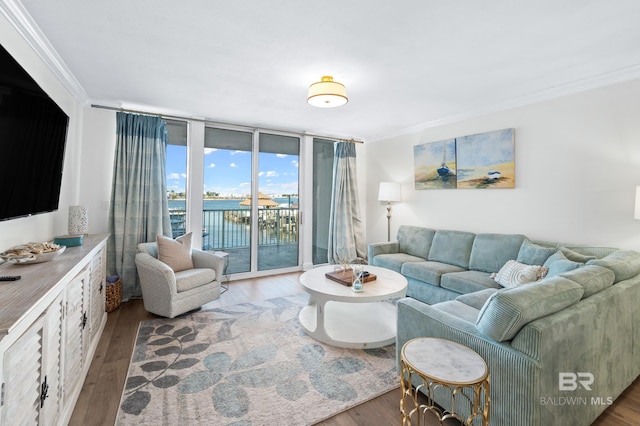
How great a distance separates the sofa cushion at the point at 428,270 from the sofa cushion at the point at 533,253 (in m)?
→ 0.69

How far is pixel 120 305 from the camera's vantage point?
11.5 ft

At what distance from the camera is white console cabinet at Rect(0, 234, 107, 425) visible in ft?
3.44

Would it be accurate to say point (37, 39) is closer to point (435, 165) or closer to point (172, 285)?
point (172, 285)

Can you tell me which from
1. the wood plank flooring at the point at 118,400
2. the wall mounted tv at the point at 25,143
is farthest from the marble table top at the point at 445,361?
the wall mounted tv at the point at 25,143

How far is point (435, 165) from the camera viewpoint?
14.2ft

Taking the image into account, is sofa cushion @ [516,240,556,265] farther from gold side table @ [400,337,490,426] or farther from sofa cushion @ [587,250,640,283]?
gold side table @ [400,337,490,426]

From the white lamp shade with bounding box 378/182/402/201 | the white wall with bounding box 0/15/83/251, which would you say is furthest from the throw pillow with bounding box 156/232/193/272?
the white lamp shade with bounding box 378/182/402/201

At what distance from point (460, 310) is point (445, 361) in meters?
0.97

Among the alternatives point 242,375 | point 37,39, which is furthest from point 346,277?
point 37,39

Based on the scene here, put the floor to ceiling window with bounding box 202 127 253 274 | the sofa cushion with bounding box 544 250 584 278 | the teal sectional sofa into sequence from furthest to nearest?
1. the floor to ceiling window with bounding box 202 127 253 274
2. the sofa cushion with bounding box 544 250 584 278
3. the teal sectional sofa

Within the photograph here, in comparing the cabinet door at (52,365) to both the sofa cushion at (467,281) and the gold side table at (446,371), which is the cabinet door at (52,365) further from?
the sofa cushion at (467,281)

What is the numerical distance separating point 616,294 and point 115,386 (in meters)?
3.31

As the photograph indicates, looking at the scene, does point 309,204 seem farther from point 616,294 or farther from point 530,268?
point 616,294

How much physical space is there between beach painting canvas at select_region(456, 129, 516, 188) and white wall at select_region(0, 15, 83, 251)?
4.47 m
